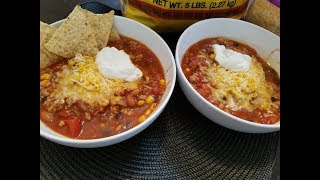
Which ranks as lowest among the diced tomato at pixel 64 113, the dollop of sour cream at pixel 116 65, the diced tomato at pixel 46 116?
the diced tomato at pixel 46 116

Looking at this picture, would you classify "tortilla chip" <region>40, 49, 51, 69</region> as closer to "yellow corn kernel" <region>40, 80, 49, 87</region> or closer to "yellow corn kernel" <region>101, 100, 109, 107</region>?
"yellow corn kernel" <region>40, 80, 49, 87</region>

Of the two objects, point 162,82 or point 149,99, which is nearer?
point 149,99

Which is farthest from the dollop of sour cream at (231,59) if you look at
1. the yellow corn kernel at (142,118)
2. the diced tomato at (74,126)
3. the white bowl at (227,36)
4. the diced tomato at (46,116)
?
the diced tomato at (46,116)

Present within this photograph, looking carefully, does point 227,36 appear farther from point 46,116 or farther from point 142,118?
point 46,116

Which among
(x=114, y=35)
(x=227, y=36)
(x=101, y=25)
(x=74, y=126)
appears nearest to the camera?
(x=74, y=126)

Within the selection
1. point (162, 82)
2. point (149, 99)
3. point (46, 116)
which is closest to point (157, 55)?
point (162, 82)

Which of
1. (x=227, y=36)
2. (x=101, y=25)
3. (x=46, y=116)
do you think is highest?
(x=101, y=25)

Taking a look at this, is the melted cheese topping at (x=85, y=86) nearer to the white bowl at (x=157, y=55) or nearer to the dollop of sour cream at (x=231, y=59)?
the white bowl at (x=157, y=55)

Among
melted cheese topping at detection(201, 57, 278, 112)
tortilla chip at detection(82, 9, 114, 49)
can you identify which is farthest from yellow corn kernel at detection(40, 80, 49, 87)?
melted cheese topping at detection(201, 57, 278, 112)
